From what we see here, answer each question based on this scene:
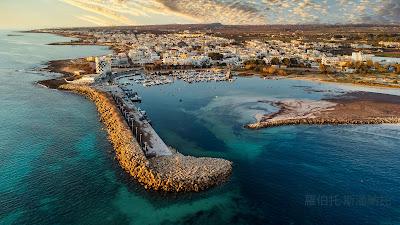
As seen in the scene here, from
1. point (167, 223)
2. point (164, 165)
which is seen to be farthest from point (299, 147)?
point (167, 223)

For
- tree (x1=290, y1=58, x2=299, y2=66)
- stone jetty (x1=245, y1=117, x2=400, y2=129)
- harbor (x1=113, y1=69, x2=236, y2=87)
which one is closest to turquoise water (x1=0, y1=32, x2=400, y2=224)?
stone jetty (x1=245, y1=117, x2=400, y2=129)

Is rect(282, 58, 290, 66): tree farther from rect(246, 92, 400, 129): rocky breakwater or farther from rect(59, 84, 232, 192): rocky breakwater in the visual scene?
rect(59, 84, 232, 192): rocky breakwater

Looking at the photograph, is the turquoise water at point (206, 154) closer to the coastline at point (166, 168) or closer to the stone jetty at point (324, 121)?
the coastline at point (166, 168)

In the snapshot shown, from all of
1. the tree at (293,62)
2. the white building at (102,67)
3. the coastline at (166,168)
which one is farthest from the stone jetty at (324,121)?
the tree at (293,62)

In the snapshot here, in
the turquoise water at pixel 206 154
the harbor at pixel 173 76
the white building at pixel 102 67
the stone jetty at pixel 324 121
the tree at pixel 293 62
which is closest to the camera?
the turquoise water at pixel 206 154

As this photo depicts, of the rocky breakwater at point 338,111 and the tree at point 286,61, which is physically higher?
the tree at point 286,61

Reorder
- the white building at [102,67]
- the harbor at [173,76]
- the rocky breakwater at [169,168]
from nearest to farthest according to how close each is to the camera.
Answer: the rocky breakwater at [169,168] → the harbor at [173,76] → the white building at [102,67]
